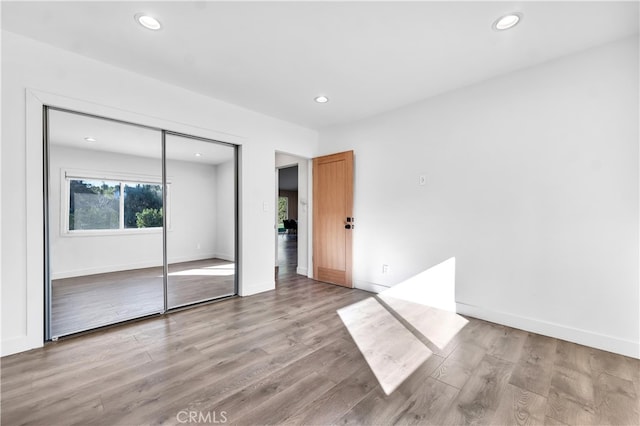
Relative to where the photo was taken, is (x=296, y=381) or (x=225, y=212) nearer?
(x=296, y=381)

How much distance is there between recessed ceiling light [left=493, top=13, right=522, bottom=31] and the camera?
83.4 inches

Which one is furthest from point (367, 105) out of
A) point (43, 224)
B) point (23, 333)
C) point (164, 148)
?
point (23, 333)

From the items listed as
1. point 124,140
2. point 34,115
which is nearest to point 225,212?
point 124,140

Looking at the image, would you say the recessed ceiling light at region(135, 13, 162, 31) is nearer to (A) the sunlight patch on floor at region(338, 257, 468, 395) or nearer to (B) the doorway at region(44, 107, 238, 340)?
(B) the doorway at region(44, 107, 238, 340)

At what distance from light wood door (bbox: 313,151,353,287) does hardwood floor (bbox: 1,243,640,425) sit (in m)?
1.81

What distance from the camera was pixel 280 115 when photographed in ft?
14.0

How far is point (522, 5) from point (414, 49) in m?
0.80

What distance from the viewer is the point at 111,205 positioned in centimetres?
309

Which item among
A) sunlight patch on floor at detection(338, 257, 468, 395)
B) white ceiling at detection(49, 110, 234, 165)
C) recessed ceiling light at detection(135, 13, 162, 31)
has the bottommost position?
sunlight patch on floor at detection(338, 257, 468, 395)

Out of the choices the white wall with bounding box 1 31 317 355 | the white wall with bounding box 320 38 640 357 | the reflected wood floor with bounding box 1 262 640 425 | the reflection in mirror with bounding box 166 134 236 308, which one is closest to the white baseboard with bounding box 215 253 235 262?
the reflection in mirror with bounding box 166 134 236 308

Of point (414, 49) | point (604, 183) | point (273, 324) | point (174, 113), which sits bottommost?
point (273, 324)

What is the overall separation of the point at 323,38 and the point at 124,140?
2.41m

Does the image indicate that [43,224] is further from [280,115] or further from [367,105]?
[367,105]

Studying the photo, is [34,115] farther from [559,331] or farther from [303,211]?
[559,331]
